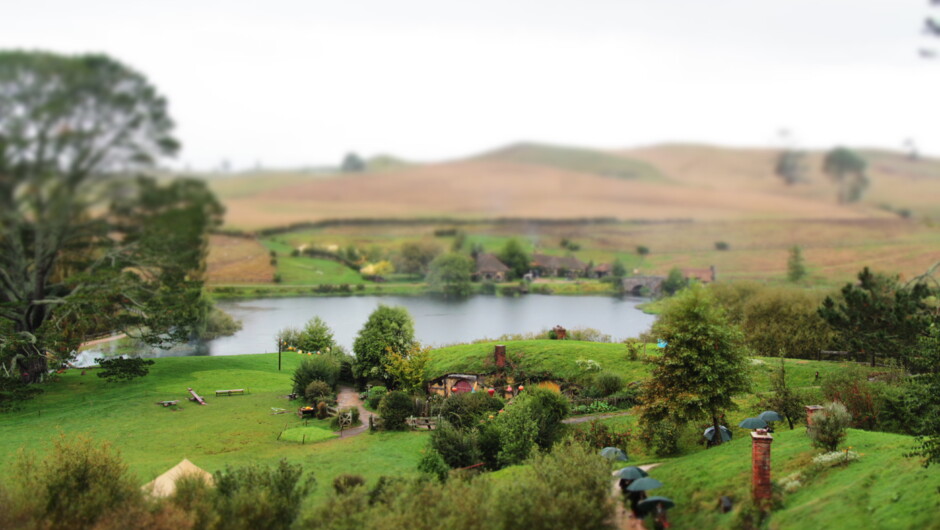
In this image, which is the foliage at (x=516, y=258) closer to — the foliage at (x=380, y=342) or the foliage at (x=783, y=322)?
the foliage at (x=783, y=322)

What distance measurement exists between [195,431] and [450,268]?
50.3m

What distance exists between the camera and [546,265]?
83.5 meters

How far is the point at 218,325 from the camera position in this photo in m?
64.6

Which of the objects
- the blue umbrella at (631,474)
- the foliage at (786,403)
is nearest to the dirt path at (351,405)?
the blue umbrella at (631,474)

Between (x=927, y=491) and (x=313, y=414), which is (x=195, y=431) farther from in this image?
(x=927, y=491)

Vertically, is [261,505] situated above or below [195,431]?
above

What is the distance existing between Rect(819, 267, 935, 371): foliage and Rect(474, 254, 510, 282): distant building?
4426 centimetres

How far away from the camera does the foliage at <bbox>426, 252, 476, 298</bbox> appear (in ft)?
263

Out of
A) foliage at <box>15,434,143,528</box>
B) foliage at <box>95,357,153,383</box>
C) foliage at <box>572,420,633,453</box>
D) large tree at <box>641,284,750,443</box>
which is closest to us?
foliage at <box>15,434,143,528</box>

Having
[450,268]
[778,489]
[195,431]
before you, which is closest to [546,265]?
[450,268]

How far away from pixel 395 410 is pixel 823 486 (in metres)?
18.8

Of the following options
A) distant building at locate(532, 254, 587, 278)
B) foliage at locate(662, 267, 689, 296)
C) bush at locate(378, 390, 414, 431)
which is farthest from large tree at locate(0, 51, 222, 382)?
foliage at locate(662, 267, 689, 296)

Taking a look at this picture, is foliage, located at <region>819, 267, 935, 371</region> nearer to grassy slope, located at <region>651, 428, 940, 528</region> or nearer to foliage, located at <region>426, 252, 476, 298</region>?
grassy slope, located at <region>651, 428, 940, 528</region>

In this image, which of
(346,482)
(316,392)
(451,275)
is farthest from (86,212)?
(451,275)
